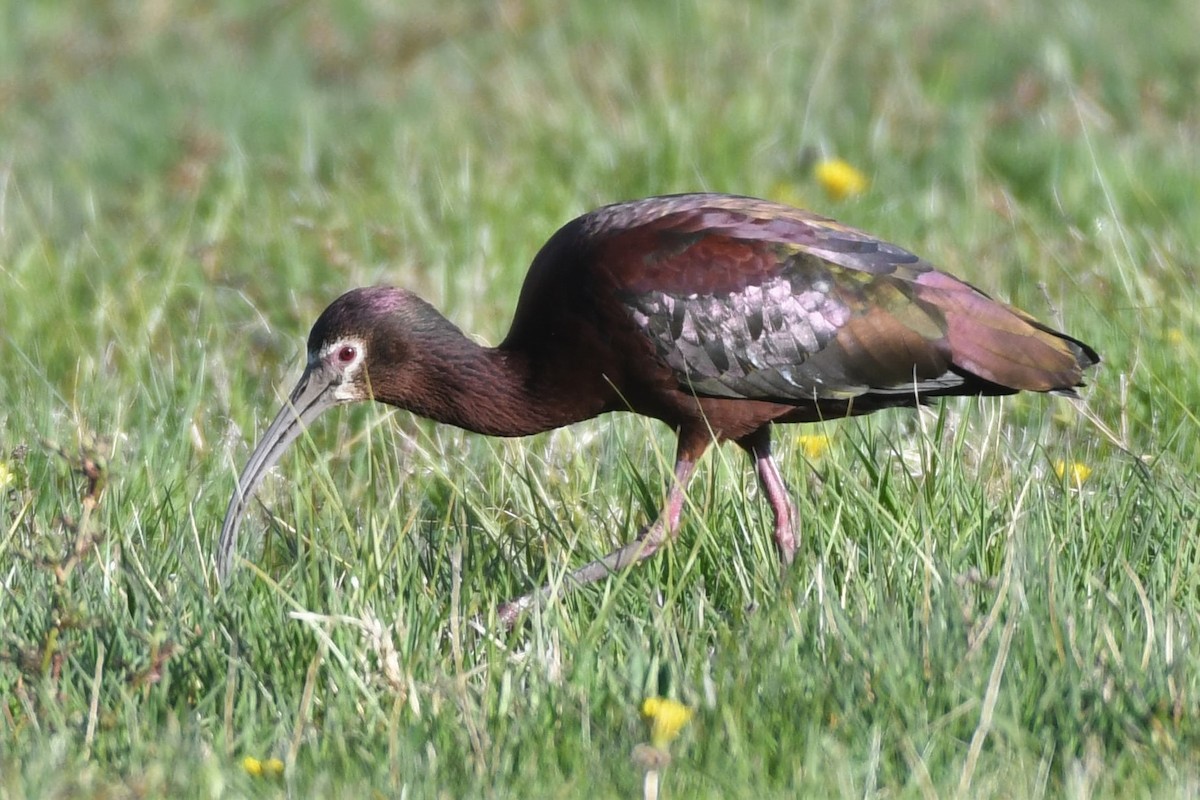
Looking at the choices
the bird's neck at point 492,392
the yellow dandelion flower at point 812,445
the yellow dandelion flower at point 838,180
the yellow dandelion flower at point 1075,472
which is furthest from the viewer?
the yellow dandelion flower at point 838,180

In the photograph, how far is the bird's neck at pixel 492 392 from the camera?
475 cm

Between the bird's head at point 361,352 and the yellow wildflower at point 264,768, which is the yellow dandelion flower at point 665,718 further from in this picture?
the bird's head at point 361,352

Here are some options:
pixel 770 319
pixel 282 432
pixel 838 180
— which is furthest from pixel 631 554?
pixel 838 180

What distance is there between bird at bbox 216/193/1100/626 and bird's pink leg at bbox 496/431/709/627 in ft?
0.78

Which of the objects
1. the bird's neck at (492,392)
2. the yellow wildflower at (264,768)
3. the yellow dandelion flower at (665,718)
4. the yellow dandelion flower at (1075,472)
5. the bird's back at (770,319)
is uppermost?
the bird's back at (770,319)

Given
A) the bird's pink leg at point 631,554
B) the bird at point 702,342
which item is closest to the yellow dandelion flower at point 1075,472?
the bird at point 702,342

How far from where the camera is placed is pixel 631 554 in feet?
13.3

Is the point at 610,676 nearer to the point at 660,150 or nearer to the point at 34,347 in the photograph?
the point at 34,347

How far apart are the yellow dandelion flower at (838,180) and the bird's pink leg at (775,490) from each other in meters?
2.50

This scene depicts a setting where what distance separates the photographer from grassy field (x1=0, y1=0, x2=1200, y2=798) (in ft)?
10.8

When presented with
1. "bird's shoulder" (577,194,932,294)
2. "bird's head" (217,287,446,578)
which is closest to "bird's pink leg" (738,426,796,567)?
"bird's shoulder" (577,194,932,294)

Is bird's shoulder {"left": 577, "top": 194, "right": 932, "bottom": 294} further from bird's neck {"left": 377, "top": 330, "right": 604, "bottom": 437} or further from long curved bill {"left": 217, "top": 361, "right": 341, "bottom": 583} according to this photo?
long curved bill {"left": 217, "top": 361, "right": 341, "bottom": 583}

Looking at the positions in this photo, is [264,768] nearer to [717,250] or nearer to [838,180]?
[717,250]

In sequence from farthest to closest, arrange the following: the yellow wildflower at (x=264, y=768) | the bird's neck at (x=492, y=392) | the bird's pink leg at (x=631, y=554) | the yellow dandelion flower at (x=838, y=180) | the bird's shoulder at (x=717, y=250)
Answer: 1. the yellow dandelion flower at (x=838, y=180)
2. the bird's neck at (x=492, y=392)
3. the bird's shoulder at (x=717, y=250)
4. the bird's pink leg at (x=631, y=554)
5. the yellow wildflower at (x=264, y=768)
